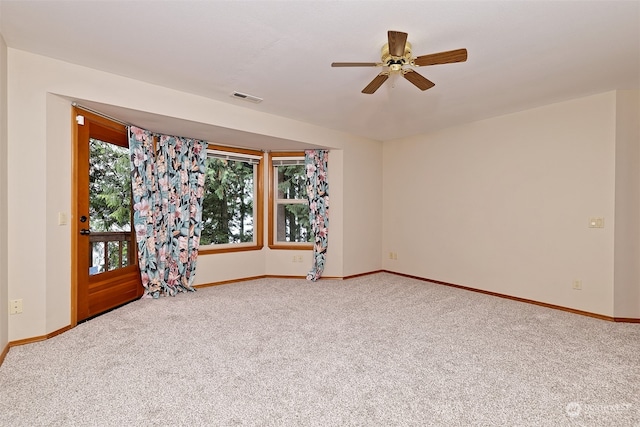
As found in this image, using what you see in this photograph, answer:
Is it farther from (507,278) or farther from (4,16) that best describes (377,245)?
(4,16)

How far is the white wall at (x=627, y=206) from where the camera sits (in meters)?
3.24

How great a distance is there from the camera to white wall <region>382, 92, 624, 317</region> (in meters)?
3.37

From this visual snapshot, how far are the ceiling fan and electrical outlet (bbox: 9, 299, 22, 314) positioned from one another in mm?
3128

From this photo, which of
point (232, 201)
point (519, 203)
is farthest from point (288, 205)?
point (519, 203)

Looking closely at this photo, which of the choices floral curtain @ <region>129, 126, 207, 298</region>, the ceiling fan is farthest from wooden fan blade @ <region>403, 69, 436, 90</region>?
floral curtain @ <region>129, 126, 207, 298</region>

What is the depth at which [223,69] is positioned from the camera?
2799 mm

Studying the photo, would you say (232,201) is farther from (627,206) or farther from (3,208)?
(627,206)

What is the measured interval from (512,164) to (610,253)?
140 cm

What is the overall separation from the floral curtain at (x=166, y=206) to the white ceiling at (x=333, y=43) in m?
0.73

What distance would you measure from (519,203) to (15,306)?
17.3 feet

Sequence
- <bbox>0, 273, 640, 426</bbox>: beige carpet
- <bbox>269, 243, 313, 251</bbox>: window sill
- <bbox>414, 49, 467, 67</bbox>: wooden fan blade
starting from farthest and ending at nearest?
<bbox>269, 243, 313, 251</bbox>: window sill < <bbox>414, 49, 467, 67</bbox>: wooden fan blade < <bbox>0, 273, 640, 426</bbox>: beige carpet

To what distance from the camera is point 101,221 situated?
134 inches

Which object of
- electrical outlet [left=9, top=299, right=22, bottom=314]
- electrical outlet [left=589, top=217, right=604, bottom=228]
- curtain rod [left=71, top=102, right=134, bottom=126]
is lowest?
electrical outlet [left=9, top=299, right=22, bottom=314]

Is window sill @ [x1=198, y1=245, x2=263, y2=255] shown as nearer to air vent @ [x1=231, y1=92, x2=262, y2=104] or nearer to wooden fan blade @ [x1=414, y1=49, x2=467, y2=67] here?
air vent @ [x1=231, y1=92, x2=262, y2=104]
